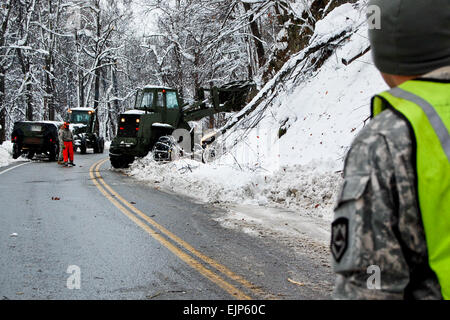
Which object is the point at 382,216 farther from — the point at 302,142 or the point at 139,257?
the point at 302,142

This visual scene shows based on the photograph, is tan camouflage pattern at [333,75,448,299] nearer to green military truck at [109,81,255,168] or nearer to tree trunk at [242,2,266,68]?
green military truck at [109,81,255,168]

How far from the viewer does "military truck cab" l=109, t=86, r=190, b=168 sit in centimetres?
1809

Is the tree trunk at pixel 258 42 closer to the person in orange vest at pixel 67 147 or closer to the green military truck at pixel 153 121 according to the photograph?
the green military truck at pixel 153 121

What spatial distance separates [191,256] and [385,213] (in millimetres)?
4719

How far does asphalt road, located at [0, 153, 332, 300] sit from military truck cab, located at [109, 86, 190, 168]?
27.2 feet

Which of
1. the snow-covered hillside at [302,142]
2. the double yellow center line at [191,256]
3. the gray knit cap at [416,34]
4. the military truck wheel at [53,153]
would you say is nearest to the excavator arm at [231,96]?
the snow-covered hillside at [302,142]

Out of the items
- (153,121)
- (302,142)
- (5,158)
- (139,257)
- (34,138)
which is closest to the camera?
(139,257)

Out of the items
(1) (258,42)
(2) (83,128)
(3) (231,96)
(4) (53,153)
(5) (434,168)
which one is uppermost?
(1) (258,42)

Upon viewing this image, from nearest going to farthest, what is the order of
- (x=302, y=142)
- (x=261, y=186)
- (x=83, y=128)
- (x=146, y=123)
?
(x=261, y=186) → (x=302, y=142) → (x=146, y=123) → (x=83, y=128)

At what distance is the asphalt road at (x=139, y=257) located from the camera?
4.44 m

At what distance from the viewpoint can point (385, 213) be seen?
3.89 feet

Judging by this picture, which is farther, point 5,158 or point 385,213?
point 5,158

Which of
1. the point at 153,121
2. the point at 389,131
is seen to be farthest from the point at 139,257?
the point at 153,121

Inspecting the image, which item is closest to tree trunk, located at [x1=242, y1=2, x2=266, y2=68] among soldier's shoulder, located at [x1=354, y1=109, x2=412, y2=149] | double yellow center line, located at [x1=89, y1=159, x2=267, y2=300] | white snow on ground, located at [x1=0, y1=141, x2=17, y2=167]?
double yellow center line, located at [x1=89, y1=159, x2=267, y2=300]
